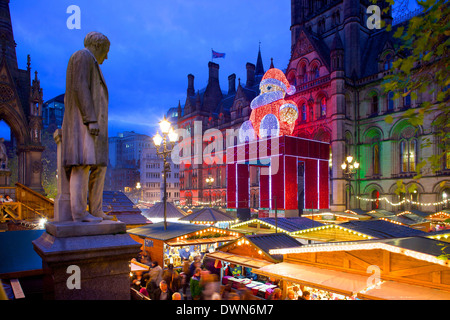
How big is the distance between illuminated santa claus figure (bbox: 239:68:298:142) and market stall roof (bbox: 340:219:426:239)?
18.9 m

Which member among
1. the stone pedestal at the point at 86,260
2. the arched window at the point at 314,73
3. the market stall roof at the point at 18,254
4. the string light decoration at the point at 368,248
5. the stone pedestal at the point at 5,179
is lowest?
the string light decoration at the point at 368,248

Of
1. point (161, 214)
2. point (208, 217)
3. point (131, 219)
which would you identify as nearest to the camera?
point (131, 219)

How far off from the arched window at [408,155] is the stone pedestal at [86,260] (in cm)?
3726

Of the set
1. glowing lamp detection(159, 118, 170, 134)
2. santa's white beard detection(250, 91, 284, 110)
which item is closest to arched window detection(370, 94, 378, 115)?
santa's white beard detection(250, 91, 284, 110)

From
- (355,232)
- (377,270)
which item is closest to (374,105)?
(355,232)

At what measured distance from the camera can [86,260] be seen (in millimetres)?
3383

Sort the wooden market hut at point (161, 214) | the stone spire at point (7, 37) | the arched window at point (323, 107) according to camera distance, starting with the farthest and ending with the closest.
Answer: the arched window at point (323, 107) → the wooden market hut at point (161, 214) → the stone spire at point (7, 37)

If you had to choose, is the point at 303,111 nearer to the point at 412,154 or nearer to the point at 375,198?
the point at 412,154

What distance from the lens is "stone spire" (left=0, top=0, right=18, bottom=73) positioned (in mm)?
21469

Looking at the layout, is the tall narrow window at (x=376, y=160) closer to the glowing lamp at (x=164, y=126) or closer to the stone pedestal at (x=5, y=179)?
the glowing lamp at (x=164, y=126)

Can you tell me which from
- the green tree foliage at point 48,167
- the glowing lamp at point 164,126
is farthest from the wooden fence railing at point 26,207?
the green tree foliage at point 48,167

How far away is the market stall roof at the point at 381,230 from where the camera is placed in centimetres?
1186

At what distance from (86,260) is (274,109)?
103ft

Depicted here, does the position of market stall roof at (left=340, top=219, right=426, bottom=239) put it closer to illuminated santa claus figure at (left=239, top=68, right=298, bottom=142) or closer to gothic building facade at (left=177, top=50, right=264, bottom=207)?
illuminated santa claus figure at (left=239, top=68, right=298, bottom=142)
